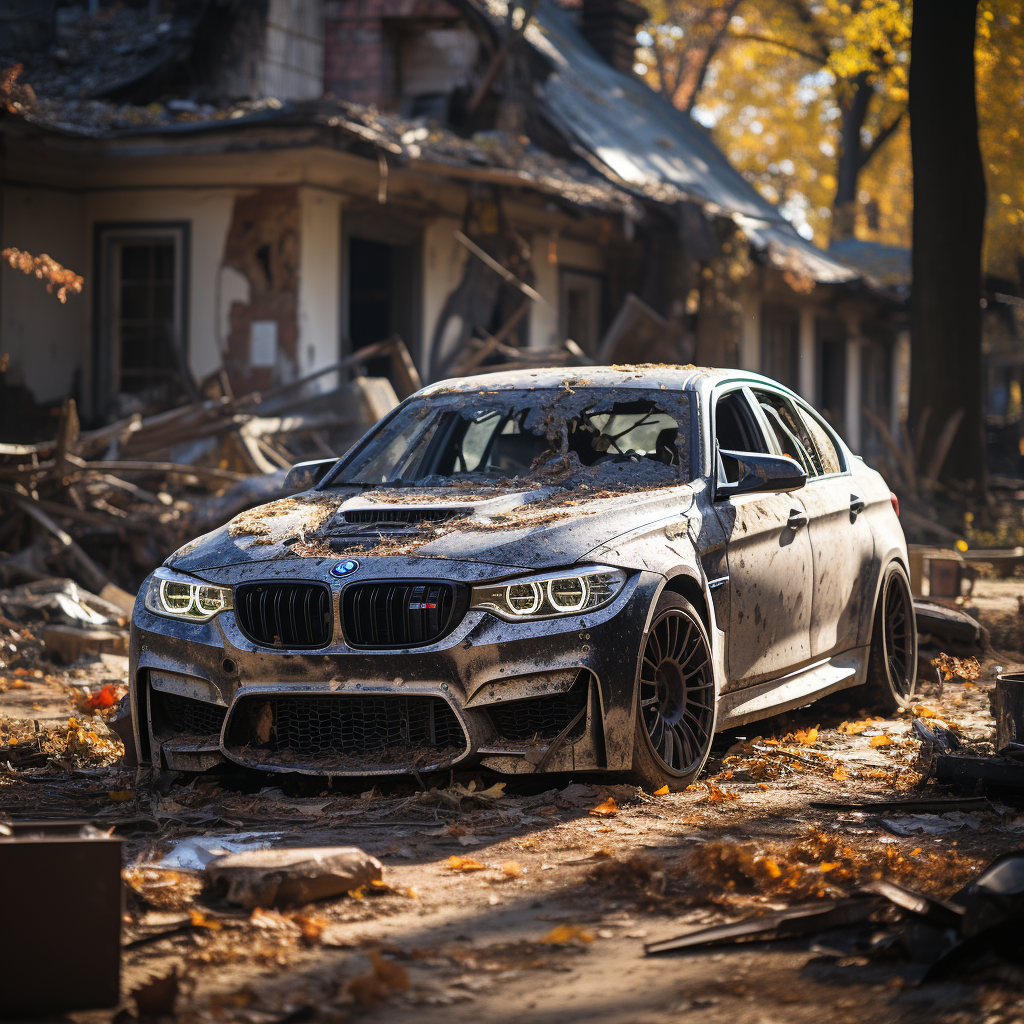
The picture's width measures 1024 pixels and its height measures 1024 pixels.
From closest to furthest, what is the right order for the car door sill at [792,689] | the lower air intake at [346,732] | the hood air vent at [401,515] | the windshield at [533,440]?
the lower air intake at [346,732] < the hood air vent at [401,515] < the car door sill at [792,689] < the windshield at [533,440]

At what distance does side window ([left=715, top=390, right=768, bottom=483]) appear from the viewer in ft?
22.2

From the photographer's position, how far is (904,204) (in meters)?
55.2

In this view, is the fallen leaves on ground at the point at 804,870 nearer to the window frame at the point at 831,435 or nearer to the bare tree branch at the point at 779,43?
the window frame at the point at 831,435

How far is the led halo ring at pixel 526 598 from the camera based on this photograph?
5156 mm

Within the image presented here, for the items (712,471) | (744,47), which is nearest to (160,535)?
(712,471)

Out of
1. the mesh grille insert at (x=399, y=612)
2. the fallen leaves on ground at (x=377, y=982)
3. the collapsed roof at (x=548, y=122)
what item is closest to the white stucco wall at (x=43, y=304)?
Result: the collapsed roof at (x=548, y=122)

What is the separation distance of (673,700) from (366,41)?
14036 millimetres

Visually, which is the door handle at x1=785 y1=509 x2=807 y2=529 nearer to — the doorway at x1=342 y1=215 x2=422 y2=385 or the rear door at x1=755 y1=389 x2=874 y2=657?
the rear door at x1=755 y1=389 x2=874 y2=657

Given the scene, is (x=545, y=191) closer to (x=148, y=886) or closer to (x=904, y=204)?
(x=148, y=886)

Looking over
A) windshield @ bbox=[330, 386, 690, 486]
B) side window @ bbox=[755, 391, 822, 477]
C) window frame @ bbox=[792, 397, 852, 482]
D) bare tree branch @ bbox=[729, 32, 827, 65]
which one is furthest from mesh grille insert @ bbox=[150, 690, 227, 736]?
bare tree branch @ bbox=[729, 32, 827, 65]

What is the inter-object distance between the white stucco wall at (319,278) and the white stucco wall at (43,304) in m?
2.46

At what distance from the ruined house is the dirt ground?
823 centimetres

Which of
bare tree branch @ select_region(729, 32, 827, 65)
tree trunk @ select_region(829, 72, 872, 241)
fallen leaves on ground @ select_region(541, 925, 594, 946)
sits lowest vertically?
fallen leaves on ground @ select_region(541, 925, 594, 946)

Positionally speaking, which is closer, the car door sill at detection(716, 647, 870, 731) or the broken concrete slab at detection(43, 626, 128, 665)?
Answer: the car door sill at detection(716, 647, 870, 731)
